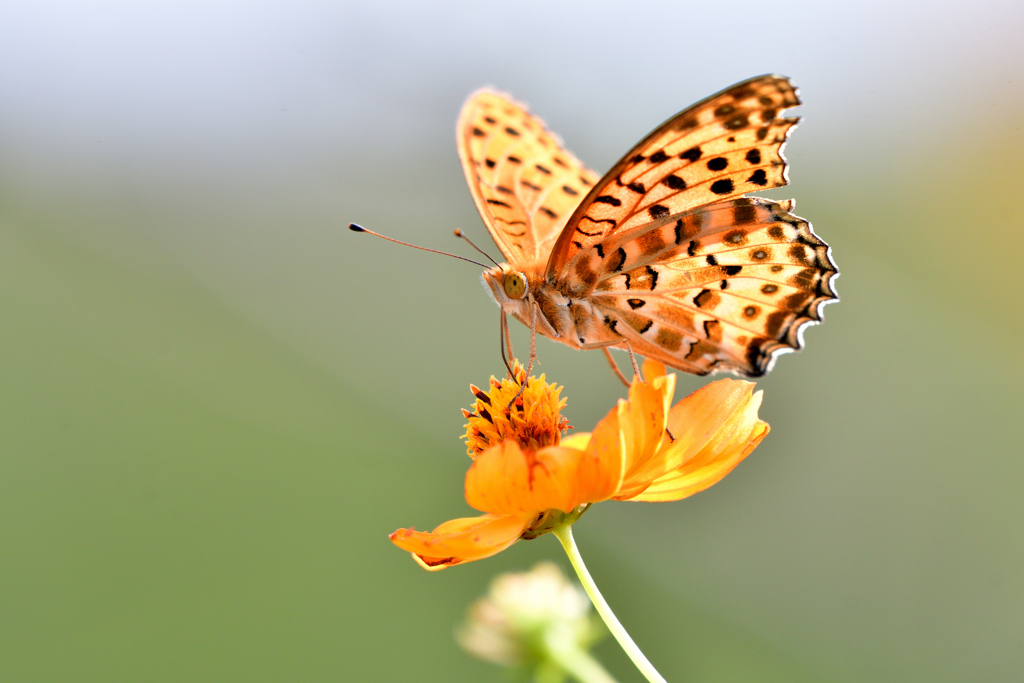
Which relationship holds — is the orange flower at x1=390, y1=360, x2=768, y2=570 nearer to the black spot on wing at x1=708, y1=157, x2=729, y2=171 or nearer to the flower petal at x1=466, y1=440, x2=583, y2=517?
the flower petal at x1=466, y1=440, x2=583, y2=517

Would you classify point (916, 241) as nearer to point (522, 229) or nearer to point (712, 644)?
A: point (712, 644)

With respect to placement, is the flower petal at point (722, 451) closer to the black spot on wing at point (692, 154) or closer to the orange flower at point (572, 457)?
the orange flower at point (572, 457)

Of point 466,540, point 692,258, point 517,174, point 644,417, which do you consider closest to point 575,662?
point 466,540

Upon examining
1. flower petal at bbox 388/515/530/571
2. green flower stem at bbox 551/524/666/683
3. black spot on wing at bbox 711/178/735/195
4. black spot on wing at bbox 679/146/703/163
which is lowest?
flower petal at bbox 388/515/530/571

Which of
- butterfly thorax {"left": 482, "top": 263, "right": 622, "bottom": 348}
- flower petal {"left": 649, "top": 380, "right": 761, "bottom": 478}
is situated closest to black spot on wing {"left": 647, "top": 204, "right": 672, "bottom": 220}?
butterfly thorax {"left": 482, "top": 263, "right": 622, "bottom": 348}

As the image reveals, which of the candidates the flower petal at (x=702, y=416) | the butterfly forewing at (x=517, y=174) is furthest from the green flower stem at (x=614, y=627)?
the butterfly forewing at (x=517, y=174)
